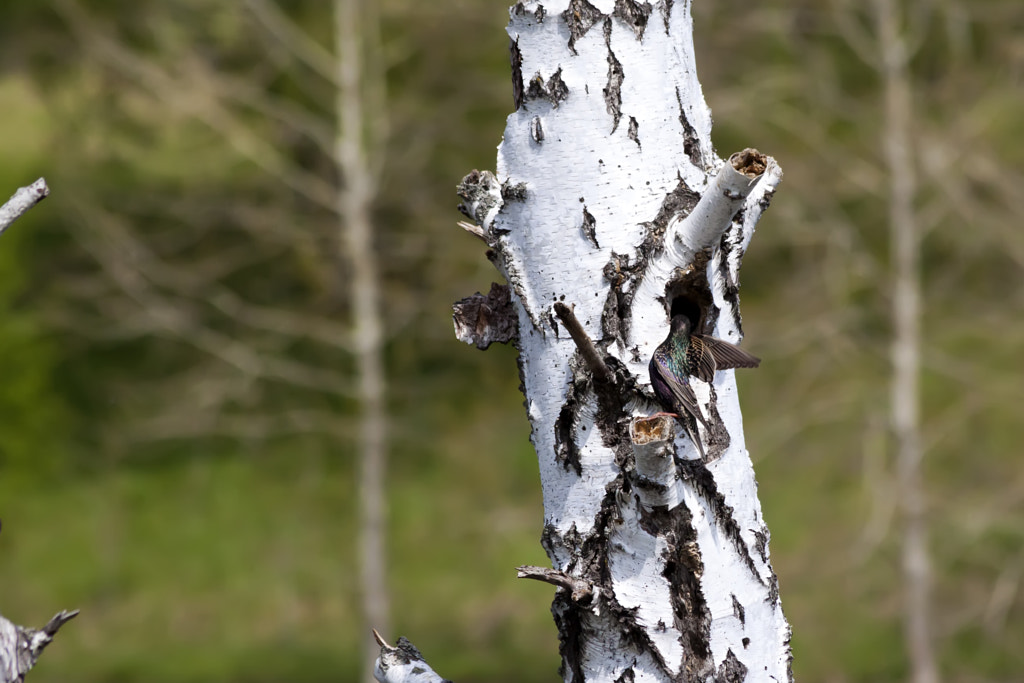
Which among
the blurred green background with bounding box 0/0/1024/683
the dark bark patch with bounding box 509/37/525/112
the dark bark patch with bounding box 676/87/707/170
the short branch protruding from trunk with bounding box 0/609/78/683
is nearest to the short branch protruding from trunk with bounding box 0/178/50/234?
the short branch protruding from trunk with bounding box 0/609/78/683

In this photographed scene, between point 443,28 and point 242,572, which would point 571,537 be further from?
point 242,572

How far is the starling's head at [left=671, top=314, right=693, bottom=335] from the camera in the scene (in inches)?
59.9

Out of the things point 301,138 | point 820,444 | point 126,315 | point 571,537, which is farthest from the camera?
point 301,138

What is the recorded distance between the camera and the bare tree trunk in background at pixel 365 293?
7.93 meters

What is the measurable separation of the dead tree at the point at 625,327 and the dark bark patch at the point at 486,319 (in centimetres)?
4

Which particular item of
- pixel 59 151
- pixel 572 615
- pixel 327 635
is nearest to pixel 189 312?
pixel 59 151

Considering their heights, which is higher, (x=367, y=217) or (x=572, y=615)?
(x=367, y=217)

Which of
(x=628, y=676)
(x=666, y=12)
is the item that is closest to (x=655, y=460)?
(x=628, y=676)

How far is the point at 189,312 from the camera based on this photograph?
30.0 ft

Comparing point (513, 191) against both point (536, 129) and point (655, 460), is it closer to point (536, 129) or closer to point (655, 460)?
point (536, 129)

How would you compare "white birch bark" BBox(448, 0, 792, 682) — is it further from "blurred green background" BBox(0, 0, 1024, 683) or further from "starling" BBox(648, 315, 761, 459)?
"blurred green background" BBox(0, 0, 1024, 683)

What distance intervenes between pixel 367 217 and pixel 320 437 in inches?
120

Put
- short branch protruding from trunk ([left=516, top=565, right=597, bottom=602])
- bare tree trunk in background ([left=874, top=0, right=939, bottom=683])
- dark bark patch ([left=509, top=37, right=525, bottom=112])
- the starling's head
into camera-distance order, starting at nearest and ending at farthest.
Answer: short branch protruding from trunk ([left=516, top=565, right=597, bottom=602]), the starling's head, dark bark patch ([left=509, top=37, right=525, bottom=112]), bare tree trunk in background ([left=874, top=0, right=939, bottom=683])

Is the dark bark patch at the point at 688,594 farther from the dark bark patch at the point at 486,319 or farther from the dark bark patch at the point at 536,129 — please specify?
the dark bark patch at the point at 536,129
